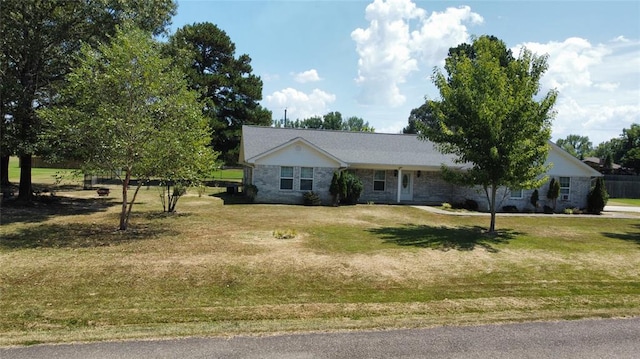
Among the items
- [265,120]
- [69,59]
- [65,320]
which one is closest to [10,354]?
[65,320]

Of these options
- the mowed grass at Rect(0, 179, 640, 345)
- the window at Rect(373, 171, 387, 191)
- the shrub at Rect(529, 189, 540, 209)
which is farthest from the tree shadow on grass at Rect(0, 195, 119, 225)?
the shrub at Rect(529, 189, 540, 209)

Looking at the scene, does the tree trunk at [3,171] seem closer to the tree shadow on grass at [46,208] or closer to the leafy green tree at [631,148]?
the tree shadow on grass at [46,208]

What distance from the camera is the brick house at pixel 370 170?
2428 cm

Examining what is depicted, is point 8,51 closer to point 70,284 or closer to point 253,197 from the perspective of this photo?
point 253,197

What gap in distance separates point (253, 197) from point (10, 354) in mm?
18752

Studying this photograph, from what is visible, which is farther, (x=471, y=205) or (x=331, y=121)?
(x=331, y=121)

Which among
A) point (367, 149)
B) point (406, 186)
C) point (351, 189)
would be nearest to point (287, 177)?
point (351, 189)

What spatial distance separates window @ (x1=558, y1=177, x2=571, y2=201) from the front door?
9249 mm

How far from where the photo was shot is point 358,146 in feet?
92.8

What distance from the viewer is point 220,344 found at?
18.5 ft

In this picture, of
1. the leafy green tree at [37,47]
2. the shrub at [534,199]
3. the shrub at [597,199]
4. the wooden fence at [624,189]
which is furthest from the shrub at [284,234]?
the wooden fence at [624,189]

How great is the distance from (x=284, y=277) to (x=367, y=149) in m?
19.7

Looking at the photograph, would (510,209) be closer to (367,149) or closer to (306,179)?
(367,149)

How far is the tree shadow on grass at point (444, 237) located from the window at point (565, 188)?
41.5 feet
